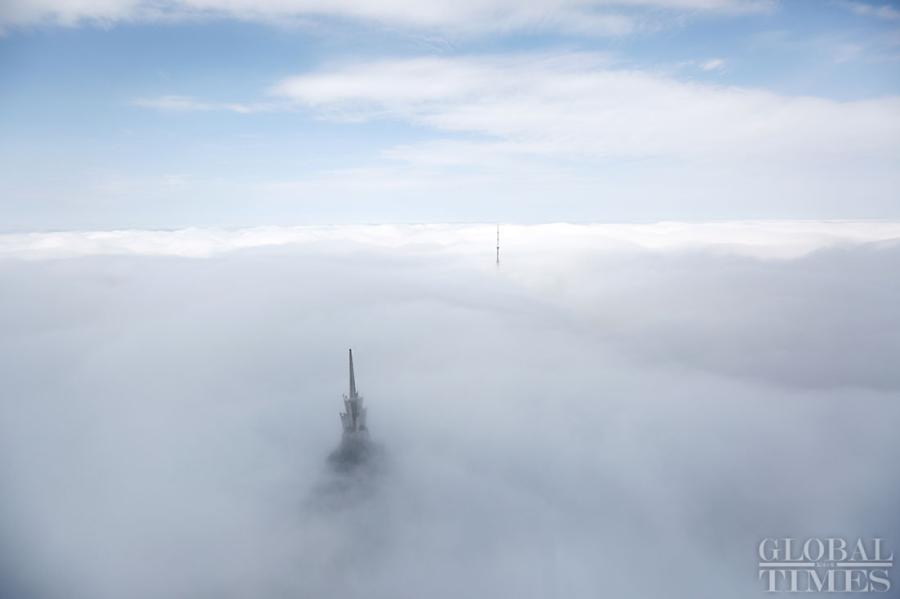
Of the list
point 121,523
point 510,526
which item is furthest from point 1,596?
point 510,526

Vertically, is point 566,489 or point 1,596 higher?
point 1,596

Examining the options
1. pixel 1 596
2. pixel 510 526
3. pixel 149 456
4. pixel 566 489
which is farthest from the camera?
pixel 149 456

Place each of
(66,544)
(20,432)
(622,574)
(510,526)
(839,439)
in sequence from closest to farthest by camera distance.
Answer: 1. (622,574)
2. (66,544)
3. (510,526)
4. (839,439)
5. (20,432)

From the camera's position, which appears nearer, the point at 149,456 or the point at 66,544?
the point at 66,544

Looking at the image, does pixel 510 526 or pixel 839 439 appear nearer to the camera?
pixel 510 526

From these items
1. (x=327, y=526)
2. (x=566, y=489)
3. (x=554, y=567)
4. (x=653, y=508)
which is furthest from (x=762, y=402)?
(x=327, y=526)

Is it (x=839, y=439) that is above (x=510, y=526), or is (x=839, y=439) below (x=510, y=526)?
above

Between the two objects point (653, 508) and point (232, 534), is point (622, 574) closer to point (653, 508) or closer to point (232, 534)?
point (653, 508)

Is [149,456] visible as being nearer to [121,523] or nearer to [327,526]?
[121,523]

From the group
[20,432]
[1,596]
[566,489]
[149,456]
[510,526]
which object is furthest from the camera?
[20,432]
